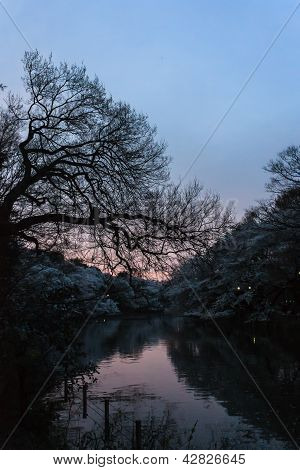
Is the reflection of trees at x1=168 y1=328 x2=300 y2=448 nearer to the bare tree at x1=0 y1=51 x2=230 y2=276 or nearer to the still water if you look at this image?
the still water

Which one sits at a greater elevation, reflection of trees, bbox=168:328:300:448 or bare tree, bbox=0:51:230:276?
bare tree, bbox=0:51:230:276

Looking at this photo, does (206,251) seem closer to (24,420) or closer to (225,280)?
(24,420)

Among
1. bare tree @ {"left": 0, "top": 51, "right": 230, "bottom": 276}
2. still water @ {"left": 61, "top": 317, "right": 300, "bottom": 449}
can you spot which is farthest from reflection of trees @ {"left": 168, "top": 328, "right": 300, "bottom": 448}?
bare tree @ {"left": 0, "top": 51, "right": 230, "bottom": 276}

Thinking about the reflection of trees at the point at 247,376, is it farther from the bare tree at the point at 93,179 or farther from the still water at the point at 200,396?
the bare tree at the point at 93,179

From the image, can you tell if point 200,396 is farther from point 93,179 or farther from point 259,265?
point 259,265

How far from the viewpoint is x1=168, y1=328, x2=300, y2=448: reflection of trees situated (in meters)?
19.9

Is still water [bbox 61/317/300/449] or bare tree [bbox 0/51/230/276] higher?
bare tree [bbox 0/51/230/276]

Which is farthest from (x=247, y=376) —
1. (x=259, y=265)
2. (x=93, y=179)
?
(x=259, y=265)

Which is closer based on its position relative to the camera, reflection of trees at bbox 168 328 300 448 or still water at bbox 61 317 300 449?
still water at bbox 61 317 300 449

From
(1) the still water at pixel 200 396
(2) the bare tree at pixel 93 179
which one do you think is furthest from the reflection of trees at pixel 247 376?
(2) the bare tree at pixel 93 179

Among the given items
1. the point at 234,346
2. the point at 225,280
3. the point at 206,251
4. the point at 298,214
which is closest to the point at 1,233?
the point at 206,251

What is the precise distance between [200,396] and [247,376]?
229 inches

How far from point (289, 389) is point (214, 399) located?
3.49m

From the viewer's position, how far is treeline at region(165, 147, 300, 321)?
80.9ft
